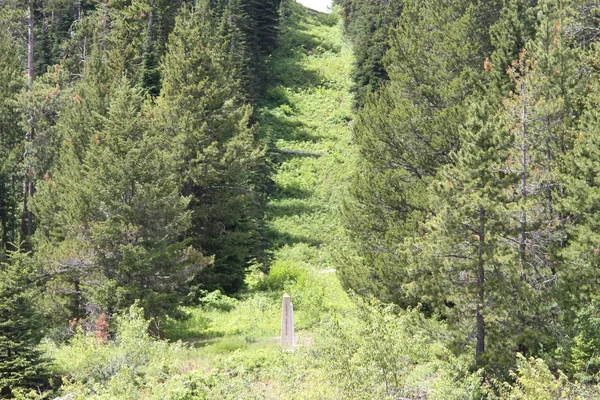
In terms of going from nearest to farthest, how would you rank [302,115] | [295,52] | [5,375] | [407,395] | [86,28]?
[407,395]
[5,375]
[86,28]
[302,115]
[295,52]

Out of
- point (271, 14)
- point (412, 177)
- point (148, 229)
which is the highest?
point (271, 14)

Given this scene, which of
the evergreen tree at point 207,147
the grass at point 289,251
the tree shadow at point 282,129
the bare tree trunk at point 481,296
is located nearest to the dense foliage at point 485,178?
the bare tree trunk at point 481,296

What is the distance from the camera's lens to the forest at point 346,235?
13992mm

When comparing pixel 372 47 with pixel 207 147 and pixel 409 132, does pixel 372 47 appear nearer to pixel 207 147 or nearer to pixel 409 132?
pixel 207 147

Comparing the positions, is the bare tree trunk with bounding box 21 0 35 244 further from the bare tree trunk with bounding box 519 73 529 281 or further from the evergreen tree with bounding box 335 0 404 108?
the bare tree trunk with bounding box 519 73 529 281

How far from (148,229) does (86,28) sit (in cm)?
3194

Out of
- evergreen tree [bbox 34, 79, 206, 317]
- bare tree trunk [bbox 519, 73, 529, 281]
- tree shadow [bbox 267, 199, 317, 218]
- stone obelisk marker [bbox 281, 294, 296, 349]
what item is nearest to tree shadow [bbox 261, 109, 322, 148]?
tree shadow [bbox 267, 199, 317, 218]

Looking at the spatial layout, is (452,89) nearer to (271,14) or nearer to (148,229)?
(148,229)

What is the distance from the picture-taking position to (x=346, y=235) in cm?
2683

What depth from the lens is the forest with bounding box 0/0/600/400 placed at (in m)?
14.0

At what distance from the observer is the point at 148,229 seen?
838 inches

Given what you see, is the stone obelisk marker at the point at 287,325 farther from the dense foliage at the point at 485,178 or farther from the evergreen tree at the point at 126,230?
the evergreen tree at the point at 126,230

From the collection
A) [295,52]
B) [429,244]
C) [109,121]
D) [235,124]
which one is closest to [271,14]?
[295,52]

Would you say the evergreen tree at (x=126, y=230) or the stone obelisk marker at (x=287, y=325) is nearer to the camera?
the stone obelisk marker at (x=287, y=325)
